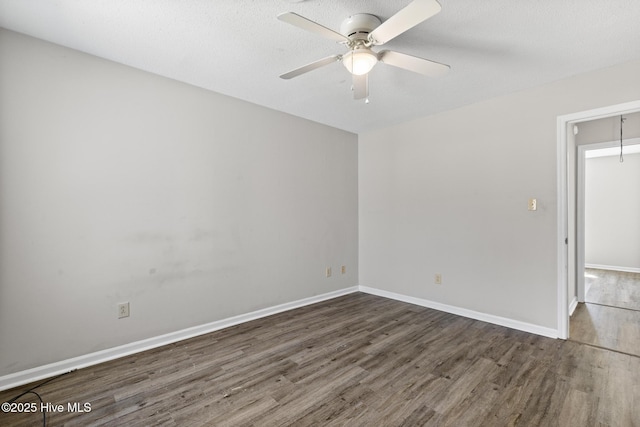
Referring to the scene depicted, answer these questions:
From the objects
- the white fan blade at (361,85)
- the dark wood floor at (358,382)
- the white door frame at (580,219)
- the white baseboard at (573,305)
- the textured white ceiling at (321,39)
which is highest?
the textured white ceiling at (321,39)

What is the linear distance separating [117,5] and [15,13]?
28.3 inches

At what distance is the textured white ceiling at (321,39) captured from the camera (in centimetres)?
177

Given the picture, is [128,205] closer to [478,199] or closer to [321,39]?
[321,39]

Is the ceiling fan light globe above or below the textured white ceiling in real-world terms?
below

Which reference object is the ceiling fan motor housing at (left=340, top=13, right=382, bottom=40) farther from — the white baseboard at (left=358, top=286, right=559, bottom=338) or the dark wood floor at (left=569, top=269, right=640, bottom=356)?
the dark wood floor at (left=569, top=269, right=640, bottom=356)

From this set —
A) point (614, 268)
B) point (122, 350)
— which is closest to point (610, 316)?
point (614, 268)

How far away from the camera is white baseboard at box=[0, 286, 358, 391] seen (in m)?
2.05

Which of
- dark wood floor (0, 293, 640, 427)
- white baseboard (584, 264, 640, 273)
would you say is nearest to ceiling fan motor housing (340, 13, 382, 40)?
dark wood floor (0, 293, 640, 427)

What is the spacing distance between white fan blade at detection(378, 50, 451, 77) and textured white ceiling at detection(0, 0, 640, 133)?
224mm

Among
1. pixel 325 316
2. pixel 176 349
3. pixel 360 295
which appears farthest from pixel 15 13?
pixel 360 295

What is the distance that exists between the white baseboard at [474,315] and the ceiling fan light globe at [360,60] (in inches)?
114

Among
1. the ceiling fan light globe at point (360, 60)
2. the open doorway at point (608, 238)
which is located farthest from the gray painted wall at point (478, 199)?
the ceiling fan light globe at point (360, 60)

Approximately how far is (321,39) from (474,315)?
127 inches

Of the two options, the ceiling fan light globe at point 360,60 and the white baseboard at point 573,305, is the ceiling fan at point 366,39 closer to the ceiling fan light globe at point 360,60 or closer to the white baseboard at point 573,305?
the ceiling fan light globe at point 360,60
